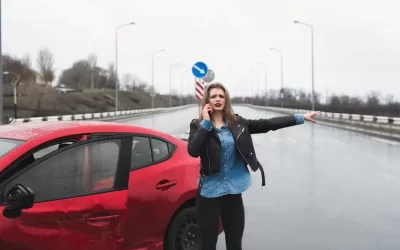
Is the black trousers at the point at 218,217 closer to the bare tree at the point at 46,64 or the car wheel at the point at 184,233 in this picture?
the car wheel at the point at 184,233

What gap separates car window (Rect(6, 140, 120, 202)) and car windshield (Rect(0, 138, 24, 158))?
0.79 ft

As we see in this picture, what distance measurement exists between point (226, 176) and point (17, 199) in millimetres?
1489

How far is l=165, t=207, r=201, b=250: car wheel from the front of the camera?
13.6 feet

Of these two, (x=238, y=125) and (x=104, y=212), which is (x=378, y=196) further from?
(x=104, y=212)

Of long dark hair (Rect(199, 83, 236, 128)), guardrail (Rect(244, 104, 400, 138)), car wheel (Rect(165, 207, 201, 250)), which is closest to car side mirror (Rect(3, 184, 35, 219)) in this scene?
long dark hair (Rect(199, 83, 236, 128))

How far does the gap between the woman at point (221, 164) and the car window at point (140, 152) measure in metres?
0.68

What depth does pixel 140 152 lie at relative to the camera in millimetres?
4062

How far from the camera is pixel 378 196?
8.39 metres

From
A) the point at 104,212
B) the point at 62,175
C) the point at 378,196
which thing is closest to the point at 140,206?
the point at 104,212

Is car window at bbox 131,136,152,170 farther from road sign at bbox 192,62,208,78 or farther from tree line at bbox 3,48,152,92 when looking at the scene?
tree line at bbox 3,48,152,92

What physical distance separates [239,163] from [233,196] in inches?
10.2

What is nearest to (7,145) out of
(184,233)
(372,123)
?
(184,233)

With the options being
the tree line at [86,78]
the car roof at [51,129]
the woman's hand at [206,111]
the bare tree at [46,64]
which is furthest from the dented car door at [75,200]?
the bare tree at [46,64]

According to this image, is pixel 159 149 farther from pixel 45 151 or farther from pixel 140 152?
pixel 45 151
